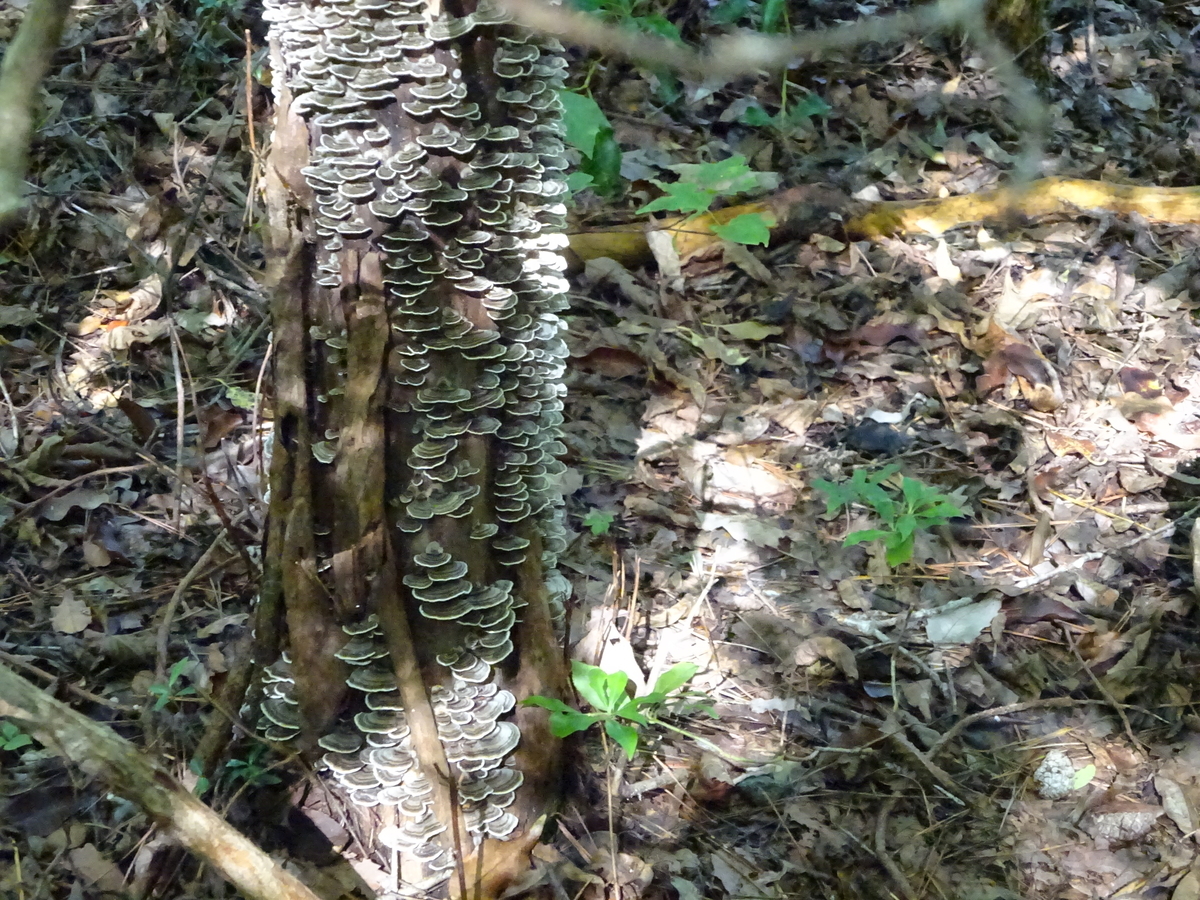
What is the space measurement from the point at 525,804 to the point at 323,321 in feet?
4.18

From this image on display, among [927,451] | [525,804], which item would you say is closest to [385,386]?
[525,804]

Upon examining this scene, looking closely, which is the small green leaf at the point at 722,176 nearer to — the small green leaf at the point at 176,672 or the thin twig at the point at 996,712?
the thin twig at the point at 996,712

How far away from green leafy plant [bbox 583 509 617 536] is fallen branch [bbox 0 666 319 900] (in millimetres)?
1680

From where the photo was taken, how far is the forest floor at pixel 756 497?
2373 mm

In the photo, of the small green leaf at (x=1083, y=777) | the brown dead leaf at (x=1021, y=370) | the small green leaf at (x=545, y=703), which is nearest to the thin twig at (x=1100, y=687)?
the small green leaf at (x=1083, y=777)

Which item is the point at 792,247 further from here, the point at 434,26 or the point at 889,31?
the point at 889,31

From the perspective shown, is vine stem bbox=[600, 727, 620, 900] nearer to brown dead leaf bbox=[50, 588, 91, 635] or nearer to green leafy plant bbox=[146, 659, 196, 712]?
green leafy plant bbox=[146, 659, 196, 712]

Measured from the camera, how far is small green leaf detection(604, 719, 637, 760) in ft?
7.29

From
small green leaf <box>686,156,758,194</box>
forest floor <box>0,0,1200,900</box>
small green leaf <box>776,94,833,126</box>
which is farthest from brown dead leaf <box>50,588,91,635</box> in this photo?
small green leaf <box>776,94,833,126</box>

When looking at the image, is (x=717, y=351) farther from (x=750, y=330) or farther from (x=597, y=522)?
(x=597, y=522)

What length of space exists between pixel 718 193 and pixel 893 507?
159cm

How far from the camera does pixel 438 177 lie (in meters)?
1.87

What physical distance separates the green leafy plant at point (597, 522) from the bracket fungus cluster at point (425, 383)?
2.67 ft

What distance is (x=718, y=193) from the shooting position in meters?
3.93
